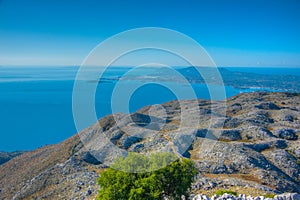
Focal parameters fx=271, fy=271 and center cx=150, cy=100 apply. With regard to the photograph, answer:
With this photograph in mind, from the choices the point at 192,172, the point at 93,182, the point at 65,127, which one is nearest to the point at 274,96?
the point at 93,182

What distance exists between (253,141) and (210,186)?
24564 millimetres

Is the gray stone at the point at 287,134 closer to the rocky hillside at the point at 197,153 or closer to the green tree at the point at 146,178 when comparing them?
the rocky hillside at the point at 197,153

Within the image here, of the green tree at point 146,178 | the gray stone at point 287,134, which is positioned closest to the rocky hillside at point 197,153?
the gray stone at point 287,134

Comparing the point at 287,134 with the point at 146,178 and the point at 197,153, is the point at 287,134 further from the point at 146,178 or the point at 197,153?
the point at 146,178

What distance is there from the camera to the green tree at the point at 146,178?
22.7 metres

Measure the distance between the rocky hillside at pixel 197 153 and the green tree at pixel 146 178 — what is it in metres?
12.6

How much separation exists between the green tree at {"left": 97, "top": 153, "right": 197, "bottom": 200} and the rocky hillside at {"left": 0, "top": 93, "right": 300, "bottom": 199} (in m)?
12.6

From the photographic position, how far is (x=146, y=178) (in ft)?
74.4

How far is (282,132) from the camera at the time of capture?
61.1 meters

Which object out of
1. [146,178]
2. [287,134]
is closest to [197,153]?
[287,134]

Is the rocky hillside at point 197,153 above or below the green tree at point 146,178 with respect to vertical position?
below

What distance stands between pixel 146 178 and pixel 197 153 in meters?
30.5

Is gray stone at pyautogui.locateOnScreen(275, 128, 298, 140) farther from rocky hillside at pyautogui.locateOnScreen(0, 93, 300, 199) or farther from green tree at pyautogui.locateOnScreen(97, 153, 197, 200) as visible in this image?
green tree at pyautogui.locateOnScreen(97, 153, 197, 200)

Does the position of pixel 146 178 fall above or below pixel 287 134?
above
